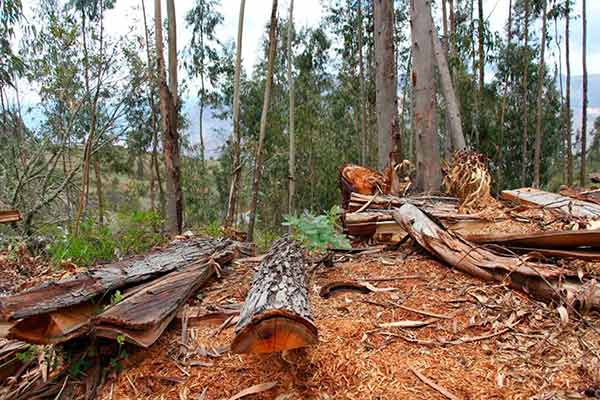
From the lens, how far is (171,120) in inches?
188

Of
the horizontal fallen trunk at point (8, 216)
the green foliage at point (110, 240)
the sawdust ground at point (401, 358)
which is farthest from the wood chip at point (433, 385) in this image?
the horizontal fallen trunk at point (8, 216)

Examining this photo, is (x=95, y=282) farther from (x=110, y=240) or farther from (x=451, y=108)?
(x=451, y=108)

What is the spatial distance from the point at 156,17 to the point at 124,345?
4366 mm

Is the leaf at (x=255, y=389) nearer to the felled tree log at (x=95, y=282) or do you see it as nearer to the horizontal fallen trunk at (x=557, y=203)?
the felled tree log at (x=95, y=282)

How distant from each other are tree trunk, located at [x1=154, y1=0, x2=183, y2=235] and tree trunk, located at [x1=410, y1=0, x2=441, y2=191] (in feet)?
9.65

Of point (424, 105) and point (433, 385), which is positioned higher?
point (424, 105)

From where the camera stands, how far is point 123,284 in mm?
1988

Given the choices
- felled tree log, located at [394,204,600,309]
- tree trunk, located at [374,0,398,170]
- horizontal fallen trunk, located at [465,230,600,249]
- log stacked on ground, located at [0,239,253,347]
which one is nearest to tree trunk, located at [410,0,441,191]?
Result: tree trunk, located at [374,0,398,170]

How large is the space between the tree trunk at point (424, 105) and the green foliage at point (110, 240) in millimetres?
3164

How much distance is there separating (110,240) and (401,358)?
380cm

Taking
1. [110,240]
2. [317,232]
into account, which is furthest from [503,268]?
[110,240]

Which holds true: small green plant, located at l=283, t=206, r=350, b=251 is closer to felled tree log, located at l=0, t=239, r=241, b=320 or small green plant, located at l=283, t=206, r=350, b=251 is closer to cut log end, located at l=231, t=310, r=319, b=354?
felled tree log, located at l=0, t=239, r=241, b=320

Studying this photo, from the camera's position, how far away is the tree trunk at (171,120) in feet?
15.5

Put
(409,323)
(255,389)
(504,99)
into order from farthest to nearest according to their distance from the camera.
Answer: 1. (504,99)
2. (409,323)
3. (255,389)
